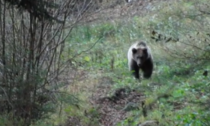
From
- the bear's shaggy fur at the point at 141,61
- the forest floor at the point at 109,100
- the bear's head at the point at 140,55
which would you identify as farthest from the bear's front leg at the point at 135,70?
the forest floor at the point at 109,100

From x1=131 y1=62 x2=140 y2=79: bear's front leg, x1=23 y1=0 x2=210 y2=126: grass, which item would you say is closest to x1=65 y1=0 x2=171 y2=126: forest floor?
x1=23 y1=0 x2=210 y2=126: grass

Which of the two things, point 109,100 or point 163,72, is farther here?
point 163,72

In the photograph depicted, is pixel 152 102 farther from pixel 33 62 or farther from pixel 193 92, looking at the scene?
pixel 33 62

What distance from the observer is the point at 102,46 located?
17.7m

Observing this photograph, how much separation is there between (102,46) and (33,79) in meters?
10.3

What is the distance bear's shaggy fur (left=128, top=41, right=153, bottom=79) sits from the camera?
13367mm

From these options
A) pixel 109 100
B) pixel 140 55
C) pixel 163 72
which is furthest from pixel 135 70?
pixel 109 100

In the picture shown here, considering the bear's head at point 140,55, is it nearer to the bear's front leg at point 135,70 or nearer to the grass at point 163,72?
the bear's front leg at point 135,70

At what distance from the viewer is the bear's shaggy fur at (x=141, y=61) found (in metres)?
13.4

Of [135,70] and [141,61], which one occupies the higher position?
[141,61]

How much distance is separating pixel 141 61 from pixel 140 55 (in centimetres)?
21

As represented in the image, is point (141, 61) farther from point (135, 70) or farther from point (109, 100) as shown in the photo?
point (109, 100)

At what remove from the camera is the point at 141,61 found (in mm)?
13523

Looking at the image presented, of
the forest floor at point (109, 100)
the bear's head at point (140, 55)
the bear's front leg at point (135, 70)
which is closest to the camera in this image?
the forest floor at point (109, 100)
